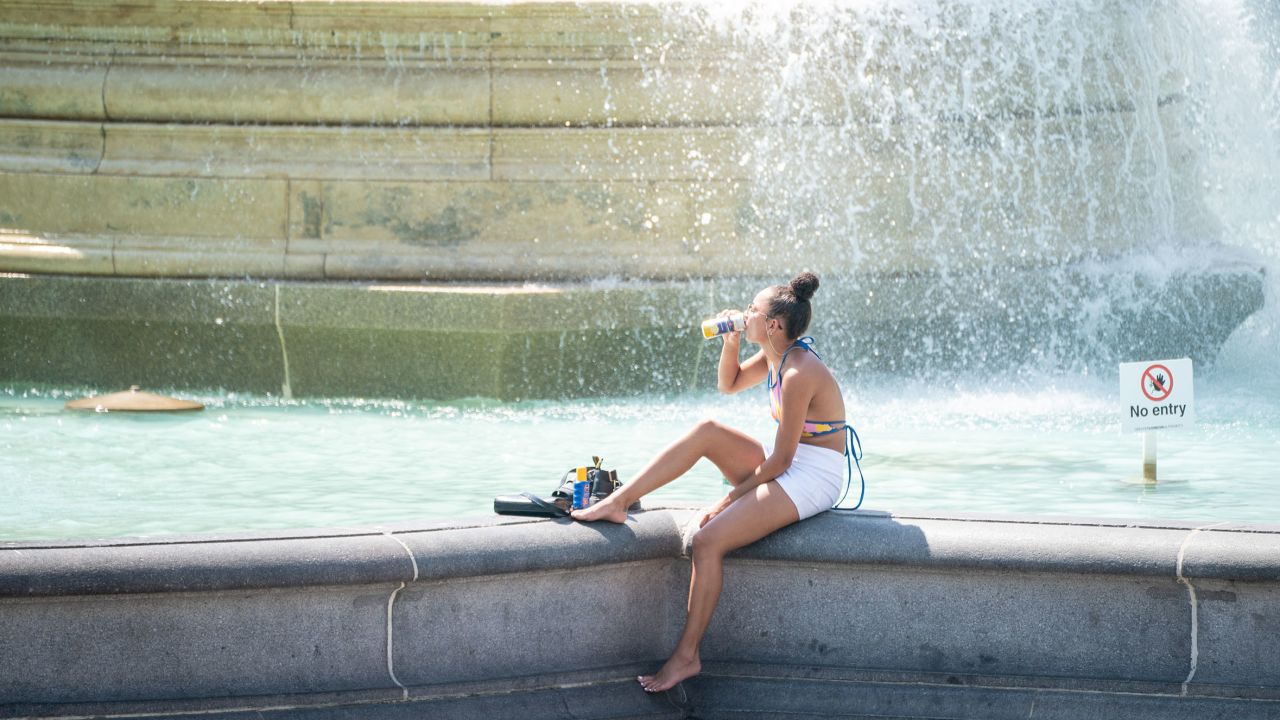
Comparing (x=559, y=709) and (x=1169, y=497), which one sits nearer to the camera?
(x=559, y=709)

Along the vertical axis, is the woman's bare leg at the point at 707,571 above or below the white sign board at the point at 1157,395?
below

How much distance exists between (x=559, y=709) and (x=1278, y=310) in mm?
9223

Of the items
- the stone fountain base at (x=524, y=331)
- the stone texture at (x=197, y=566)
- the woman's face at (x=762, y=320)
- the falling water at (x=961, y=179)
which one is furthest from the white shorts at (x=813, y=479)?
the falling water at (x=961, y=179)

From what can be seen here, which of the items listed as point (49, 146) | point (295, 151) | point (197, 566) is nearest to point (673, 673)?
point (197, 566)

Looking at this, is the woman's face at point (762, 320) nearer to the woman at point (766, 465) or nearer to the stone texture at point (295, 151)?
the woman at point (766, 465)

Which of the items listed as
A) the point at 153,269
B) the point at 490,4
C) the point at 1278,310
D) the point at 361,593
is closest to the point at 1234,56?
the point at 1278,310

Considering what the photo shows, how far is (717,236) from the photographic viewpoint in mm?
10430

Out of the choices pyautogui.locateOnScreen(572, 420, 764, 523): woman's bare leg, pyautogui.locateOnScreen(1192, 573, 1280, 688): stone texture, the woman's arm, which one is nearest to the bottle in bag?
pyautogui.locateOnScreen(572, 420, 764, 523): woman's bare leg

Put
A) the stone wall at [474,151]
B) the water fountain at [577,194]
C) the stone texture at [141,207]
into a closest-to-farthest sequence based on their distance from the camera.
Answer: the water fountain at [577,194] → the stone wall at [474,151] → the stone texture at [141,207]

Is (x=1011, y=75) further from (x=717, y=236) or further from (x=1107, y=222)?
(x=717, y=236)

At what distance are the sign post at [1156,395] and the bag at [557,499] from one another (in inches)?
89.7

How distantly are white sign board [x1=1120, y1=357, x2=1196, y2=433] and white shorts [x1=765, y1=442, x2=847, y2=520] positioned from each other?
1.60 meters

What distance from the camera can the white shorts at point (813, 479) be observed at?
16.7ft

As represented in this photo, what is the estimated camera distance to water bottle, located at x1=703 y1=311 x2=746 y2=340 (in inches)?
221
